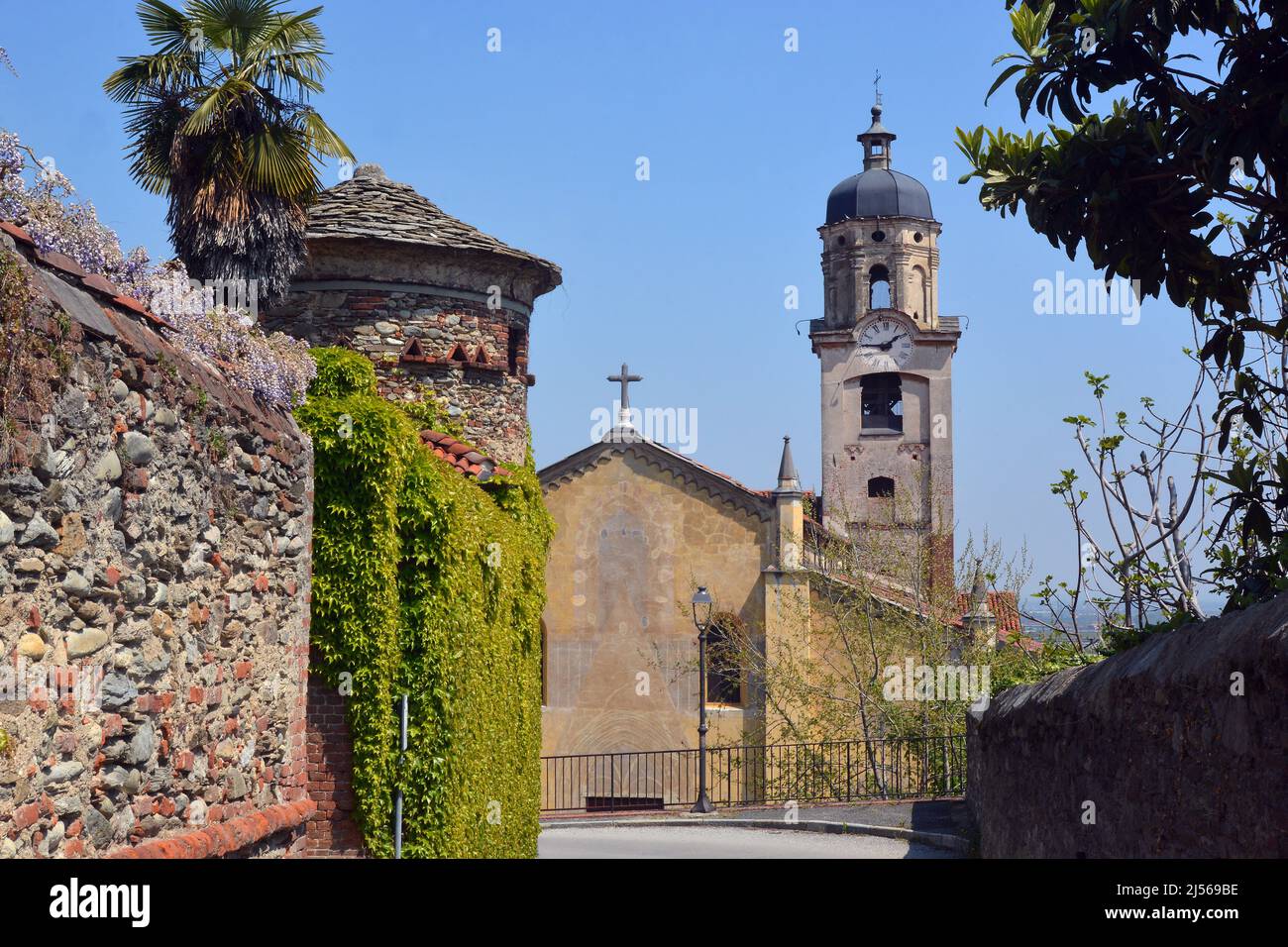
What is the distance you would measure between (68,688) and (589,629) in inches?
1323

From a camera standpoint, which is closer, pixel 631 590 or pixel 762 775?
pixel 762 775

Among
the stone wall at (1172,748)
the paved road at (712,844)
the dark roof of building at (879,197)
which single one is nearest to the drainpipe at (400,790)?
the stone wall at (1172,748)

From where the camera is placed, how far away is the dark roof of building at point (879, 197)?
2105 inches

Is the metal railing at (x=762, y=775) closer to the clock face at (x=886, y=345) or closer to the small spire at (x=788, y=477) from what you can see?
the small spire at (x=788, y=477)

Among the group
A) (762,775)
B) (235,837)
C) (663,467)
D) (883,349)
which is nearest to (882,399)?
(883,349)

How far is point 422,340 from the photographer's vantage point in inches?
730

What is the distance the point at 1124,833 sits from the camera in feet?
25.3

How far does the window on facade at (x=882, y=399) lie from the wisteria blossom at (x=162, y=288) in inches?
Answer: 1681

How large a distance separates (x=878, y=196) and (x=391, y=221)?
37.4 meters

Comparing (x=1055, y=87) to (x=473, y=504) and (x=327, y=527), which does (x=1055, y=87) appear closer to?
(x=327, y=527)

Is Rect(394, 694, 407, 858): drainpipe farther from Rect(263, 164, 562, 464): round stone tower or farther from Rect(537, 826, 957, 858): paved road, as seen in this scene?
Rect(537, 826, 957, 858): paved road

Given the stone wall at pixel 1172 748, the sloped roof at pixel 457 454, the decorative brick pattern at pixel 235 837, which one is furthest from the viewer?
the sloped roof at pixel 457 454

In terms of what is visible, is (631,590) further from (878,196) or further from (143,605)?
(143,605)
